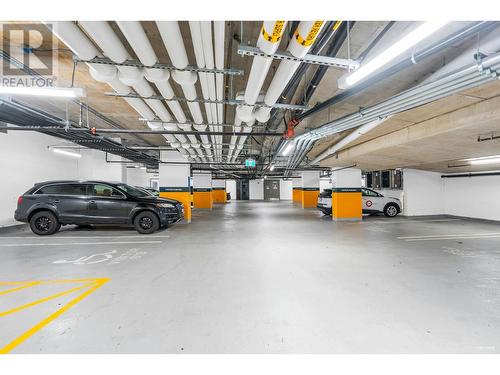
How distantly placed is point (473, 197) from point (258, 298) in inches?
440

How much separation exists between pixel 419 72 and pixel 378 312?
10.8 feet

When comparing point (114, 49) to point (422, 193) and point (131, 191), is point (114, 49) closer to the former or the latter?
point (131, 191)

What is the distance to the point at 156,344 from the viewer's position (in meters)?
1.67

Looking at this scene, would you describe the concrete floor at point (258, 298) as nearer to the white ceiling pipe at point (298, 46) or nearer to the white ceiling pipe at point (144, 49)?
the white ceiling pipe at point (298, 46)

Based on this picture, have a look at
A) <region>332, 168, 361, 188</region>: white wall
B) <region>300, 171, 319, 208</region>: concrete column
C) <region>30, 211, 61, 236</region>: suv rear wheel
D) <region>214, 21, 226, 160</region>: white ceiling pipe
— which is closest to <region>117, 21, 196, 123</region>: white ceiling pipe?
<region>214, 21, 226, 160</region>: white ceiling pipe

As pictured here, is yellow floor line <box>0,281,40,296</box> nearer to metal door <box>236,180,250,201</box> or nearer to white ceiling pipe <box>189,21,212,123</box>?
white ceiling pipe <box>189,21,212,123</box>

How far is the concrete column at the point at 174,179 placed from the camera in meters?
8.52

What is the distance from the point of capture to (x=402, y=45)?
5.24ft

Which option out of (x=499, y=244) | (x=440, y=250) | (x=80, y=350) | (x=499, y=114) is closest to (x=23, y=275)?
(x=80, y=350)

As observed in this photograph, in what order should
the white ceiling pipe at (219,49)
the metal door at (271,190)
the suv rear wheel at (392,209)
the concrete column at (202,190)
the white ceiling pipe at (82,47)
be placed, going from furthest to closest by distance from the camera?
the metal door at (271,190) < the concrete column at (202,190) < the suv rear wheel at (392,209) < the white ceiling pipe at (82,47) < the white ceiling pipe at (219,49)

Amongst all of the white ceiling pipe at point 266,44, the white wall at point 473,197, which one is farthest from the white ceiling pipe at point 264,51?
the white wall at point 473,197

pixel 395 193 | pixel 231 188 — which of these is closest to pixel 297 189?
pixel 231 188

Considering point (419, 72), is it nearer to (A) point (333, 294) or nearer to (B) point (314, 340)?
(A) point (333, 294)

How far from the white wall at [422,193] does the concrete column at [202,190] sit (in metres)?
11.6
